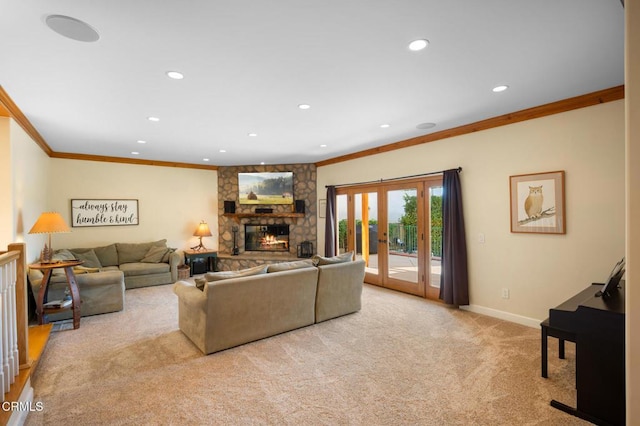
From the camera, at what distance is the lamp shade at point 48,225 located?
13.2 feet

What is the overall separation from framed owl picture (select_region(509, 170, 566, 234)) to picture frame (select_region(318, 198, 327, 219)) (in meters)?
3.82

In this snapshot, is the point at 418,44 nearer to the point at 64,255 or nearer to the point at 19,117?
the point at 19,117

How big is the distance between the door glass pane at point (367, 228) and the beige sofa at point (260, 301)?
193cm

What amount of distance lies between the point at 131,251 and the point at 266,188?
10.4 feet

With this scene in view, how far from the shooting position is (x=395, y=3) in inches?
71.0

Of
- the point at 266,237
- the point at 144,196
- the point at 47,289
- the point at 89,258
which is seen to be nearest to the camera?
the point at 47,289

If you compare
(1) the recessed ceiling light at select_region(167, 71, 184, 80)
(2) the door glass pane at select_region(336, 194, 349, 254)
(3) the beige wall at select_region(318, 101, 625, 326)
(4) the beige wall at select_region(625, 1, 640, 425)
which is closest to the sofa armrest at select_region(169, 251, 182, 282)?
(2) the door glass pane at select_region(336, 194, 349, 254)

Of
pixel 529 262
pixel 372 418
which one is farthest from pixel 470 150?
pixel 372 418

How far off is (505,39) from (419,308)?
3.56m

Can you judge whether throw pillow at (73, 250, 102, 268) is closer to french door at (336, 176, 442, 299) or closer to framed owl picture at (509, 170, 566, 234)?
french door at (336, 176, 442, 299)

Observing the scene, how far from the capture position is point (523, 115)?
3797mm

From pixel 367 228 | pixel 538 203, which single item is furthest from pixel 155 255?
pixel 538 203

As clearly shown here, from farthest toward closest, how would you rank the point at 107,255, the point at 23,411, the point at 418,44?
the point at 107,255
the point at 418,44
the point at 23,411

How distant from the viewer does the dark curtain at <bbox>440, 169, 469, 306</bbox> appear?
445 centimetres
